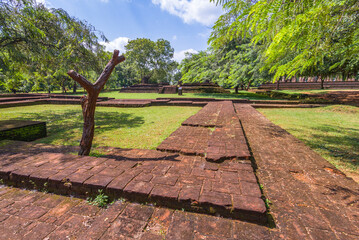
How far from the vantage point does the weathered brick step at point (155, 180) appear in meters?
1.47

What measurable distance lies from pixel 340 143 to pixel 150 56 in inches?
1351

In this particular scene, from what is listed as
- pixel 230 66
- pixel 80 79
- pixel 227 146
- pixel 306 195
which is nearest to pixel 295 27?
pixel 227 146

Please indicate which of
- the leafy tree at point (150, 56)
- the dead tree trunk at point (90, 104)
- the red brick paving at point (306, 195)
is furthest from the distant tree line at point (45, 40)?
the leafy tree at point (150, 56)

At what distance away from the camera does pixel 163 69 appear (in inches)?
1415

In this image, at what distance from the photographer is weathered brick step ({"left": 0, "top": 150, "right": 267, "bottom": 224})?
147cm

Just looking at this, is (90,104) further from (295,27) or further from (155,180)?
(295,27)

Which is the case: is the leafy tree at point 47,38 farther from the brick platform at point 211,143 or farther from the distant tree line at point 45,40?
the brick platform at point 211,143

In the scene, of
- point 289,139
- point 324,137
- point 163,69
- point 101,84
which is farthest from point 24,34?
point 163,69

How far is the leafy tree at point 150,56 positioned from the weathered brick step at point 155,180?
32733mm

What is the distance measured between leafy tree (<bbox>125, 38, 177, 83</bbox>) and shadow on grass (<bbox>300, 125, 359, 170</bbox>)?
31.9 meters

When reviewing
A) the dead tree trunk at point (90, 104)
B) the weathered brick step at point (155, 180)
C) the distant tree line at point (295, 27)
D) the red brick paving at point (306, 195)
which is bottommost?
the red brick paving at point (306, 195)

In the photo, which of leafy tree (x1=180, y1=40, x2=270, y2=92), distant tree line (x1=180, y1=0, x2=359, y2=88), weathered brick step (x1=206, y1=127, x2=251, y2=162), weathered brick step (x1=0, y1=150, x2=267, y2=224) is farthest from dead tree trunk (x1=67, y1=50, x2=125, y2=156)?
leafy tree (x1=180, y1=40, x2=270, y2=92)

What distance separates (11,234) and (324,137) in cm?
577

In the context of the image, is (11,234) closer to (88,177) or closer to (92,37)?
(88,177)
